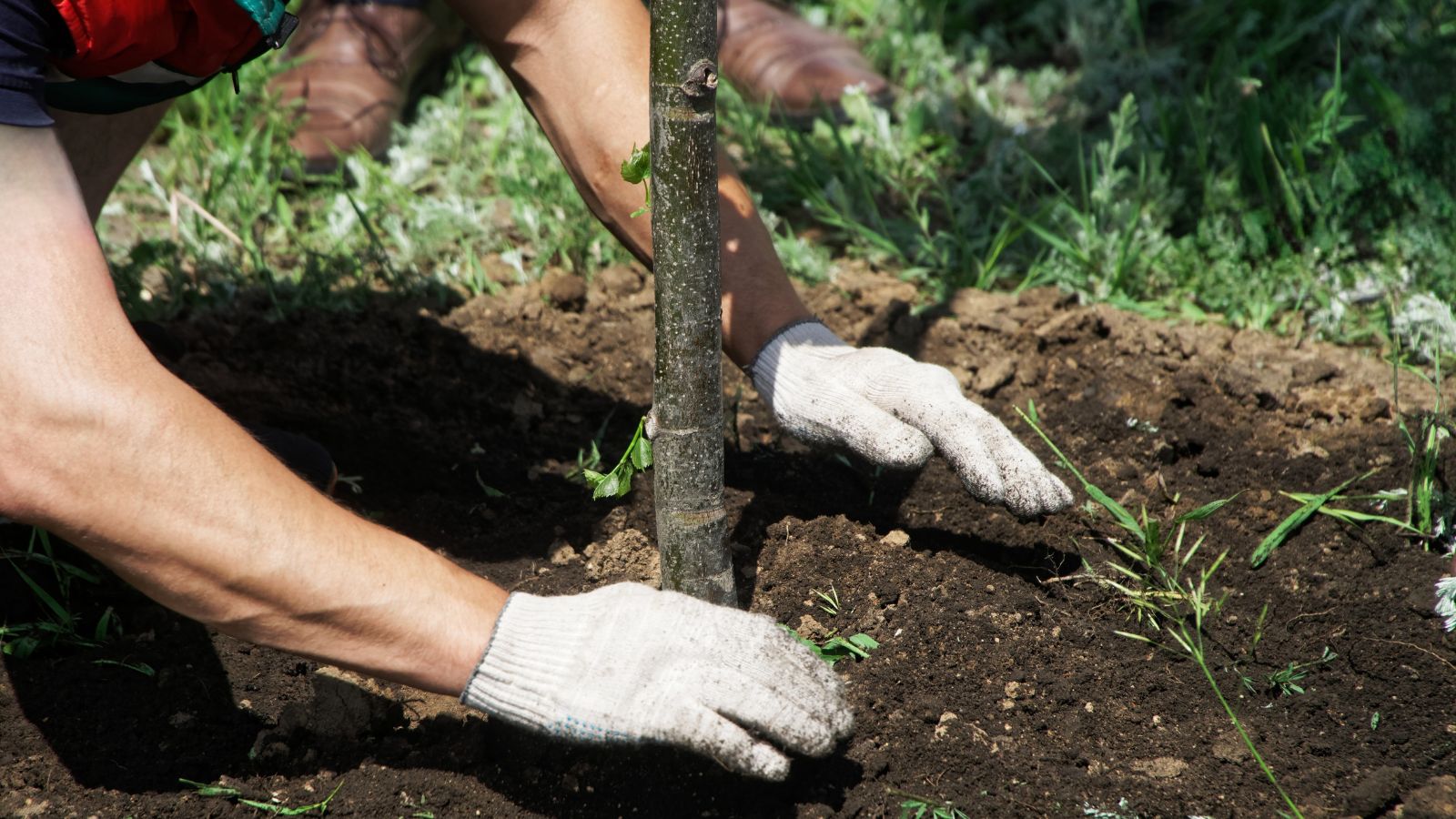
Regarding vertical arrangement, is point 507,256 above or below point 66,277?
below

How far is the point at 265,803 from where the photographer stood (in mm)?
1739

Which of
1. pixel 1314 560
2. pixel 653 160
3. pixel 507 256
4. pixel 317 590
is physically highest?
pixel 653 160

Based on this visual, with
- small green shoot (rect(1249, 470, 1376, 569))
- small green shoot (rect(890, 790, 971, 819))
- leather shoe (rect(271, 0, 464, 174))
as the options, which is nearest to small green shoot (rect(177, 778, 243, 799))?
small green shoot (rect(890, 790, 971, 819))

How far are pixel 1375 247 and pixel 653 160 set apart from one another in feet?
6.89

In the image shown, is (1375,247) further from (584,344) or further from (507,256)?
(507,256)

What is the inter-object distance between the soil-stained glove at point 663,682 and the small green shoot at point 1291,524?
0.94 m

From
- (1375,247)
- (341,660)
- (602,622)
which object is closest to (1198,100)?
(1375,247)

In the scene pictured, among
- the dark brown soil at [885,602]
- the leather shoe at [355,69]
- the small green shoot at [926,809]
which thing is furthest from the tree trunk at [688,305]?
the leather shoe at [355,69]

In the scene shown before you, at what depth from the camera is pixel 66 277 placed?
1.36 m

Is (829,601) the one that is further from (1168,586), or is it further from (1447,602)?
(1447,602)

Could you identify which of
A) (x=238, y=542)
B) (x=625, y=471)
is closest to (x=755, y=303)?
(x=625, y=471)

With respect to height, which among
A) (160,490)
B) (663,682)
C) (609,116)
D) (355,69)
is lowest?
(663,682)

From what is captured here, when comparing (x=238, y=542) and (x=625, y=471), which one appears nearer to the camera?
(x=238, y=542)

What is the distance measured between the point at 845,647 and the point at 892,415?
407 mm
